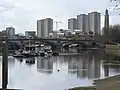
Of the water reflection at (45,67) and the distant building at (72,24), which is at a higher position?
the distant building at (72,24)

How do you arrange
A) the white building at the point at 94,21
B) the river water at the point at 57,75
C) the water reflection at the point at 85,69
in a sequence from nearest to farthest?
the river water at the point at 57,75
the water reflection at the point at 85,69
the white building at the point at 94,21

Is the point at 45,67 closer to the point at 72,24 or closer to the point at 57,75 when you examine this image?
the point at 57,75

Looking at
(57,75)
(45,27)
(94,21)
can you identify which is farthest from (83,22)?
(57,75)

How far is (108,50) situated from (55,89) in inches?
3048

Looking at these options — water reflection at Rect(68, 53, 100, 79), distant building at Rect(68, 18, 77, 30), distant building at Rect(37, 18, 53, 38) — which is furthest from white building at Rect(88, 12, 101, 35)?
water reflection at Rect(68, 53, 100, 79)

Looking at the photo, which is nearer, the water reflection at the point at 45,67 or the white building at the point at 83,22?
the water reflection at the point at 45,67

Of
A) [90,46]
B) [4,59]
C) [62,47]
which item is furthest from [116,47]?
[4,59]

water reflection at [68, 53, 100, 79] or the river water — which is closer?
the river water

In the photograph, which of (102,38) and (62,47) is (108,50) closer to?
(102,38)

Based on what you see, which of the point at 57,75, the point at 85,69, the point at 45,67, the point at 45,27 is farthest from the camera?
the point at 45,27

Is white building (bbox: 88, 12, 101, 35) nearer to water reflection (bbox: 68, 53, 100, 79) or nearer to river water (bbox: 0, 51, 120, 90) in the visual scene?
water reflection (bbox: 68, 53, 100, 79)

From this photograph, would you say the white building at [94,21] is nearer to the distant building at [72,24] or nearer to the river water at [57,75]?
the distant building at [72,24]

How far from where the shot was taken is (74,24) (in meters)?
174

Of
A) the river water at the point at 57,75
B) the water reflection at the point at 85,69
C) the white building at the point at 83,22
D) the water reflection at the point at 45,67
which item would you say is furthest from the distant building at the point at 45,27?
the river water at the point at 57,75
